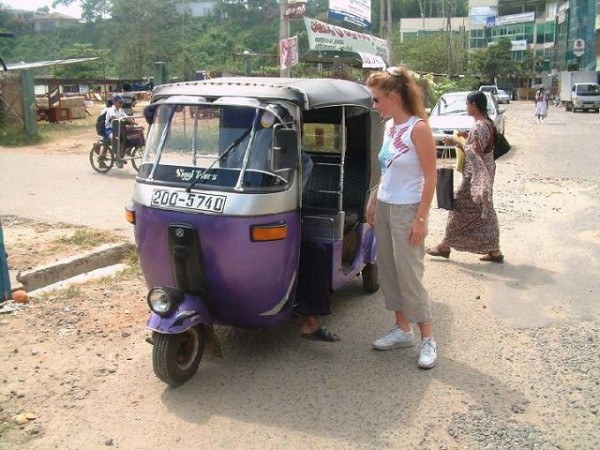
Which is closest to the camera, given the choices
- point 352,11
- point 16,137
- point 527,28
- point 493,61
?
point 16,137

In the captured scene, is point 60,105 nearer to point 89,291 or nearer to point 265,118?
point 89,291

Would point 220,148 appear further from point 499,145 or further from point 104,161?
point 104,161

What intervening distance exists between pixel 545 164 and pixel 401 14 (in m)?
103

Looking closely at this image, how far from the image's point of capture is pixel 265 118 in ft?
12.4

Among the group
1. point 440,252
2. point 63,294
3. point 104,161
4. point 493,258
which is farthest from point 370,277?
point 104,161

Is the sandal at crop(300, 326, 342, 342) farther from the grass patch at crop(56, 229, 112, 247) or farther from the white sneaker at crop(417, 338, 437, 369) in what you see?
the grass patch at crop(56, 229, 112, 247)

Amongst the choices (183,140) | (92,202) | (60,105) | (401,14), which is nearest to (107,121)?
(92,202)

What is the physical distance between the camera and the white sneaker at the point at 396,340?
4.33m

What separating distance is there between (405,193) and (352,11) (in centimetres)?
1951

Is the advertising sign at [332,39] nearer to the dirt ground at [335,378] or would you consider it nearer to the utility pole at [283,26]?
the utility pole at [283,26]

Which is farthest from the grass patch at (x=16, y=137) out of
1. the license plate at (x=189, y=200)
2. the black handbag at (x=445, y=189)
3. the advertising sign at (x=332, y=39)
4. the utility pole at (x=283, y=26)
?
the license plate at (x=189, y=200)

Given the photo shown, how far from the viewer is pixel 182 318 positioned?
3629 mm

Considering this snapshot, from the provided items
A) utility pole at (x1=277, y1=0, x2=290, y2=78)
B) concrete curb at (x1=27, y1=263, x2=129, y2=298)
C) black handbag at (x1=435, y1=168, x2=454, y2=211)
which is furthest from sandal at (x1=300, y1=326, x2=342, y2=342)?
utility pole at (x1=277, y1=0, x2=290, y2=78)

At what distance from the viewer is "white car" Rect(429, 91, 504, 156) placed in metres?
14.4
